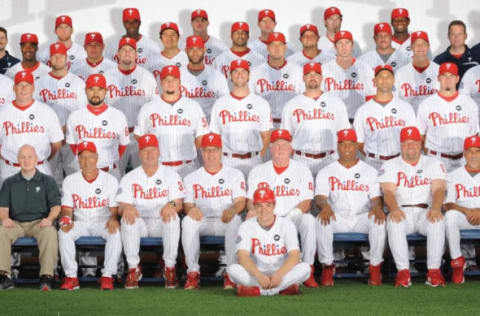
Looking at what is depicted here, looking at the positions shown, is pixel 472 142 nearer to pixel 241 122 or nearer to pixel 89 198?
pixel 241 122

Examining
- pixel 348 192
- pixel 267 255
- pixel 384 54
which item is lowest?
pixel 267 255

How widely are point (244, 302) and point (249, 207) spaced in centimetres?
139

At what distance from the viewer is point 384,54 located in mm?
9844

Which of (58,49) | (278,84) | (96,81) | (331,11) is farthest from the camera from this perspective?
(331,11)

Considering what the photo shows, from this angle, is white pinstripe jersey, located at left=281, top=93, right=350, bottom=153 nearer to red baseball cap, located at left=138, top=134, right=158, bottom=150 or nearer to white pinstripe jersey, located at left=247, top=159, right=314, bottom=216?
white pinstripe jersey, located at left=247, top=159, right=314, bottom=216

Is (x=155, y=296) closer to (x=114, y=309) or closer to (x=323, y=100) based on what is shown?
(x=114, y=309)

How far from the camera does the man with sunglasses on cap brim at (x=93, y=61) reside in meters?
9.76

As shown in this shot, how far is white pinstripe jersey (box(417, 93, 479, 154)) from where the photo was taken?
8828mm

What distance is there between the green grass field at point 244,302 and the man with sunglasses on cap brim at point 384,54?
9.06 feet

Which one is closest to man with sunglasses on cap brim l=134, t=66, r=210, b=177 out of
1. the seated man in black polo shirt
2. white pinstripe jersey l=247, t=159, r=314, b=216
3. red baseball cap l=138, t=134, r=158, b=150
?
red baseball cap l=138, t=134, r=158, b=150

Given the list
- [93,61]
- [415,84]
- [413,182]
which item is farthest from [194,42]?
[413,182]

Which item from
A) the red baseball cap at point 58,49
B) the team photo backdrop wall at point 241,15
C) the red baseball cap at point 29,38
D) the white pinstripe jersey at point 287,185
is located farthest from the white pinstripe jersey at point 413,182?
the red baseball cap at point 29,38

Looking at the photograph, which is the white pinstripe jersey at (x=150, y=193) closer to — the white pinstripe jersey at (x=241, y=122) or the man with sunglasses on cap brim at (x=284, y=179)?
the man with sunglasses on cap brim at (x=284, y=179)

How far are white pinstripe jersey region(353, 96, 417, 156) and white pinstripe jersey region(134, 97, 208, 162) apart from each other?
1.41m
